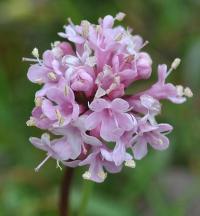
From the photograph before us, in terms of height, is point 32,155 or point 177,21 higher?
point 177,21

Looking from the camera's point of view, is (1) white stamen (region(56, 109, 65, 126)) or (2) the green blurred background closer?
(1) white stamen (region(56, 109, 65, 126))

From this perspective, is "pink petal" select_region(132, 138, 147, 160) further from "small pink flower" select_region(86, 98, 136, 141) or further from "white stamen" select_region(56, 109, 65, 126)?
"white stamen" select_region(56, 109, 65, 126)

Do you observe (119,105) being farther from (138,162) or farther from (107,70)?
(138,162)

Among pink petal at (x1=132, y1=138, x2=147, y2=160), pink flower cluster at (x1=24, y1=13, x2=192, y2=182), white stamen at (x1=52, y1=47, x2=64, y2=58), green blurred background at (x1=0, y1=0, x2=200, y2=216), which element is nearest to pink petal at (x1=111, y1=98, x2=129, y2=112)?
pink flower cluster at (x1=24, y1=13, x2=192, y2=182)

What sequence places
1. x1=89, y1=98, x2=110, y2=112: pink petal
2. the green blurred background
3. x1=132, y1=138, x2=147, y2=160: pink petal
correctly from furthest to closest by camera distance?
the green blurred background
x1=132, y1=138, x2=147, y2=160: pink petal
x1=89, y1=98, x2=110, y2=112: pink petal

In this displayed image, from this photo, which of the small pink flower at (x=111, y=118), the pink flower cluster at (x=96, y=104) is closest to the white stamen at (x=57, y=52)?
the pink flower cluster at (x=96, y=104)

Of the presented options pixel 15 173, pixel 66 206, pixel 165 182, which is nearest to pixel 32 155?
pixel 15 173

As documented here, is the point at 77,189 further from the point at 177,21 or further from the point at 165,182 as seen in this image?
the point at 177,21

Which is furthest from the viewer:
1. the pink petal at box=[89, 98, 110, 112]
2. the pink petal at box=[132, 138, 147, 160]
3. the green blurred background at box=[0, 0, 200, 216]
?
the green blurred background at box=[0, 0, 200, 216]
